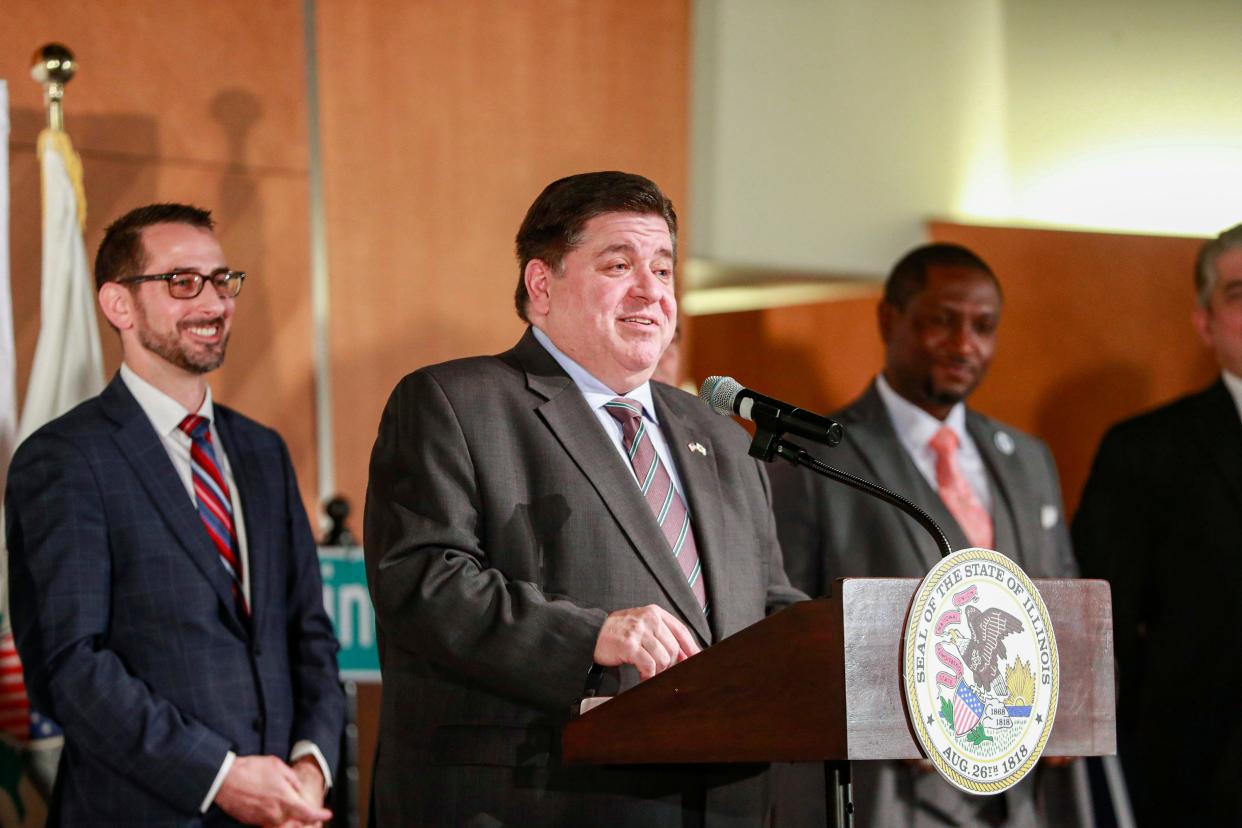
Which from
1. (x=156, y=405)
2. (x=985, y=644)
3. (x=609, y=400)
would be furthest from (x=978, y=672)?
(x=156, y=405)

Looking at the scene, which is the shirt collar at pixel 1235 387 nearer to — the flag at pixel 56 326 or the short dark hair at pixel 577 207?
the short dark hair at pixel 577 207

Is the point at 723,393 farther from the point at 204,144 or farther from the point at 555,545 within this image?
the point at 204,144

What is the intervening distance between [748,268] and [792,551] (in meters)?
1.90

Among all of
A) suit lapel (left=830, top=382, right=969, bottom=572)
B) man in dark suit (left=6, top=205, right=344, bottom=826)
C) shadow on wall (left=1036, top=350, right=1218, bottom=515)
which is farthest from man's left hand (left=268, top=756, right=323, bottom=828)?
shadow on wall (left=1036, top=350, right=1218, bottom=515)

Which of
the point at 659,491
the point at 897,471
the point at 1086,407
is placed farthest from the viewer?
the point at 1086,407

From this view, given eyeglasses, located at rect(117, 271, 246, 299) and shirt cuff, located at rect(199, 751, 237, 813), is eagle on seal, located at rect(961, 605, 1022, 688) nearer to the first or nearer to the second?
shirt cuff, located at rect(199, 751, 237, 813)

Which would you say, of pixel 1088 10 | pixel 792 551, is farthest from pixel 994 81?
pixel 792 551

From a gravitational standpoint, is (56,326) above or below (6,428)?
above

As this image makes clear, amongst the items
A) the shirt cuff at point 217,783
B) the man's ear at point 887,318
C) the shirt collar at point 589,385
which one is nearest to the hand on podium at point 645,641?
the shirt collar at point 589,385

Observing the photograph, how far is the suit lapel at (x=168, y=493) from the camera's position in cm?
290

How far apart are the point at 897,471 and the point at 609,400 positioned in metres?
1.34

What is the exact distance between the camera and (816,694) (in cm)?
180

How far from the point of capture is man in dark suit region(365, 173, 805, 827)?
2145mm

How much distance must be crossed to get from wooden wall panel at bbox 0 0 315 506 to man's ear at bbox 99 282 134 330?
0.84 meters
